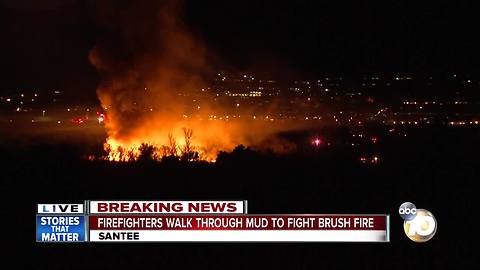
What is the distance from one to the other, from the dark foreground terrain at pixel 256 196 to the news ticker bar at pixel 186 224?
0.63 feet

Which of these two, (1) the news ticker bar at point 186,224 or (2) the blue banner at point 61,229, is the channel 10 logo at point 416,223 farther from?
(2) the blue banner at point 61,229

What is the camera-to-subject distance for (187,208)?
447 inches

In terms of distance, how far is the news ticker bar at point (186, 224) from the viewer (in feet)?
36.3

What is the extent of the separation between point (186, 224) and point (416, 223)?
499 centimetres

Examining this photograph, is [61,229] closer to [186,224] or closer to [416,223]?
[186,224]

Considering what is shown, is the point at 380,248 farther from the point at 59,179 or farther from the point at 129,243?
the point at 59,179

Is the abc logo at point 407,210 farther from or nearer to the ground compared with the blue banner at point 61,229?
farther from the ground

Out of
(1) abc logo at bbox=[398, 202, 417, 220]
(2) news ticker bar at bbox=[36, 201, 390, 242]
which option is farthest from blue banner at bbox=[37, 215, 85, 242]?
(1) abc logo at bbox=[398, 202, 417, 220]

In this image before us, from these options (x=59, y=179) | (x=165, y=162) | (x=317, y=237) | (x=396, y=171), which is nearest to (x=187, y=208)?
(x=317, y=237)

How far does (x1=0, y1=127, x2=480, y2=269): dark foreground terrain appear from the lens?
11078mm

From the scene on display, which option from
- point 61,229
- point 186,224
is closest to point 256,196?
point 186,224

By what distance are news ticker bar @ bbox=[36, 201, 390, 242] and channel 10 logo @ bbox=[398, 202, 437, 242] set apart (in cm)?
45

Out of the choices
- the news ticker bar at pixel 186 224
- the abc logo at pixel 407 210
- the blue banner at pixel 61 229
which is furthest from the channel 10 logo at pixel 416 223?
the blue banner at pixel 61 229

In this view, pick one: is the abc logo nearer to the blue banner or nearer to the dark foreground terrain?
the dark foreground terrain
